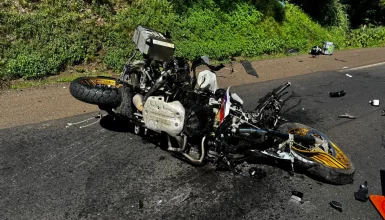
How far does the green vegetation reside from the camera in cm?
950

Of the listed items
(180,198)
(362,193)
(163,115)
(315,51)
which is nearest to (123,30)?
(163,115)

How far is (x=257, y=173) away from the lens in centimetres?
535

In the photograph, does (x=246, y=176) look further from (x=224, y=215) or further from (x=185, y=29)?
(x=185, y=29)

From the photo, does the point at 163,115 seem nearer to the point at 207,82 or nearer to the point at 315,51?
the point at 207,82

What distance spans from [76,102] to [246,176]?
4246mm

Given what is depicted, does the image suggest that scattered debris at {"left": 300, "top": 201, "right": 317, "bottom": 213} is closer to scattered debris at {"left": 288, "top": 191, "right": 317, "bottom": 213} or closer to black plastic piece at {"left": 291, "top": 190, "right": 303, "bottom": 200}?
scattered debris at {"left": 288, "top": 191, "right": 317, "bottom": 213}

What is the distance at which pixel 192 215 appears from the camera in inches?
173

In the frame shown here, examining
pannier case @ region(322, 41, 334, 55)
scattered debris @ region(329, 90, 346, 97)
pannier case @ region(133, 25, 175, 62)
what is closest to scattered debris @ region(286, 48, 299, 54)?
pannier case @ region(322, 41, 334, 55)

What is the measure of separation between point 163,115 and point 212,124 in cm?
74

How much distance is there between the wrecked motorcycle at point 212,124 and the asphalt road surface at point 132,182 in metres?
0.30

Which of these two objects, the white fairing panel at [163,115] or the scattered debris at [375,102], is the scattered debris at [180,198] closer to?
the white fairing panel at [163,115]

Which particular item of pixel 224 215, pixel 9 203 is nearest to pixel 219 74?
pixel 224 215

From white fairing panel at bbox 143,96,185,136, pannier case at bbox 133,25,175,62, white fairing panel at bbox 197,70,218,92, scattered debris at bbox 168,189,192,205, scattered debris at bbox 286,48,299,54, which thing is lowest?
scattered debris at bbox 168,189,192,205

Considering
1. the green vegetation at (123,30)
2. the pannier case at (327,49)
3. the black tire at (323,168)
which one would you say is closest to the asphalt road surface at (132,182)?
the black tire at (323,168)
